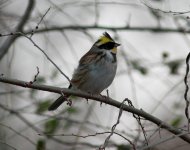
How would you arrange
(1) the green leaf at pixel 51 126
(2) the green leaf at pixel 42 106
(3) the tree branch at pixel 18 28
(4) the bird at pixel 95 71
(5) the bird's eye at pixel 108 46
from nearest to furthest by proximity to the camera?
(3) the tree branch at pixel 18 28, (4) the bird at pixel 95 71, (1) the green leaf at pixel 51 126, (5) the bird's eye at pixel 108 46, (2) the green leaf at pixel 42 106

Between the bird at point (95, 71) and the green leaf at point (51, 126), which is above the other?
the bird at point (95, 71)

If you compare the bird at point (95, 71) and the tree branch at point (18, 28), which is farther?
the bird at point (95, 71)

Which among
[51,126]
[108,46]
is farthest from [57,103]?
[108,46]

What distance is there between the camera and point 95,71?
20.7 ft

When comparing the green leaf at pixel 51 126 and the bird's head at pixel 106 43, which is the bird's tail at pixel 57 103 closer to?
the green leaf at pixel 51 126

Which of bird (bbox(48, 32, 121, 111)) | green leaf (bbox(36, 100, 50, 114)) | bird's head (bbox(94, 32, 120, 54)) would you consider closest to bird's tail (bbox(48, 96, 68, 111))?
bird (bbox(48, 32, 121, 111))

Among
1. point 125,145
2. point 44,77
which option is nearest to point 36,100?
point 44,77

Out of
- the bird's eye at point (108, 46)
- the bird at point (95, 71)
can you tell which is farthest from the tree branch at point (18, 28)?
the bird's eye at point (108, 46)

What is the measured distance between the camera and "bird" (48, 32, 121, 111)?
623cm

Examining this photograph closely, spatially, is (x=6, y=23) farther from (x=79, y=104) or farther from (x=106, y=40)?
(x=79, y=104)

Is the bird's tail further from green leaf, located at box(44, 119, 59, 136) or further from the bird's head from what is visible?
the bird's head

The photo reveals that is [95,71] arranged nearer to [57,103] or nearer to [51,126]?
[57,103]

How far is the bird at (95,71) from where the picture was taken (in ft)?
20.5

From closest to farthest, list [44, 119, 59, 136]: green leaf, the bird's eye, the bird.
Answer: the bird → [44, 119, 59, 136]: green leaf → the bird's eye
